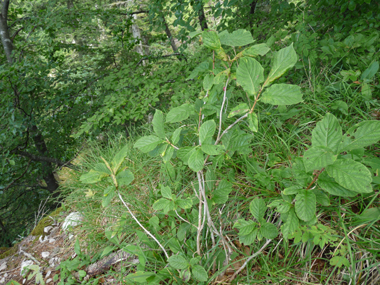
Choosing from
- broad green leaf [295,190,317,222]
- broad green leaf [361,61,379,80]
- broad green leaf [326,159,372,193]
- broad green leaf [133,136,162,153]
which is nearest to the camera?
broad green leaf [326,159,372,193]

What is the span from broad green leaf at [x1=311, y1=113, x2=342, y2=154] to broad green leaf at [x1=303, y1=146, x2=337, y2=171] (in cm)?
7

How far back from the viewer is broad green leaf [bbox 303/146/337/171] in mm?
725

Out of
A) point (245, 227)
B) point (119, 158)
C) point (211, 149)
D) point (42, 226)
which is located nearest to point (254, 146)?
point (245, 227)

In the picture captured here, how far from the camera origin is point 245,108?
33.6 inches

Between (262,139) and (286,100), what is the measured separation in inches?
31.0

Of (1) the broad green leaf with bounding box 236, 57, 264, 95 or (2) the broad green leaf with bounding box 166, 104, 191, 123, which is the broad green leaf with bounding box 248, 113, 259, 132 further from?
(2) the broad green leaf with bounding box 166, 104, 191, 123

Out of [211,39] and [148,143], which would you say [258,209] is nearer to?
[148,143]

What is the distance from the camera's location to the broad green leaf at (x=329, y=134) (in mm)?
791

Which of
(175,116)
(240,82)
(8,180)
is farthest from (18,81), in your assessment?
(240,82)

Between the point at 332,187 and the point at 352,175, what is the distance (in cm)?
11

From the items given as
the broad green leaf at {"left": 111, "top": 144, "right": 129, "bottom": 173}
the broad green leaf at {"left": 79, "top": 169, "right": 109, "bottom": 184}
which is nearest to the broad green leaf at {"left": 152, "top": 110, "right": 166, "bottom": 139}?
the broad green leaf at {"left": 111, "top": 144, "right": 129, "bottom": 173}

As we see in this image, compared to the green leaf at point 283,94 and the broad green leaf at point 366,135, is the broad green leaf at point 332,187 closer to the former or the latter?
the broad green leaf at point 366,135

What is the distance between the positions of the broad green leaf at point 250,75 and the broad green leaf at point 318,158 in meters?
0.28

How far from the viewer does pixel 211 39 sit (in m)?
0.88
